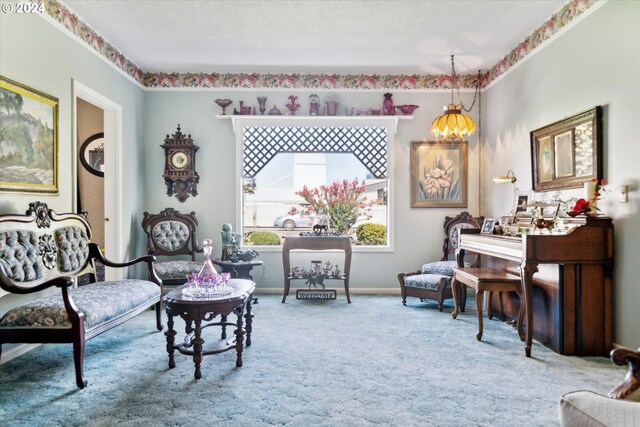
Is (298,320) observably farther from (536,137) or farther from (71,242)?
(536,137)

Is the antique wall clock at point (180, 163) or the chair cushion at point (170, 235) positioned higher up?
the antique wall clock at point (180, 163)

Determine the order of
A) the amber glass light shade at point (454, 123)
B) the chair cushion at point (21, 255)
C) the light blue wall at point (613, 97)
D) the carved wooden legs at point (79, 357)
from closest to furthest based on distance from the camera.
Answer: the carved wooden legs at point (79, 357) → the chair cushion at point (21, 255) → the light blue wall at point (613, 97) → the amber glass light shade at point (454, 123)

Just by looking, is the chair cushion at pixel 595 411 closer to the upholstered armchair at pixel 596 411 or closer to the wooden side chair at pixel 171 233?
the upholstered armchair at pixel 596 411

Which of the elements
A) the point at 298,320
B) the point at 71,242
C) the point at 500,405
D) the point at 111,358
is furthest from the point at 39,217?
the point at 500,405

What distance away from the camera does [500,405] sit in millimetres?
2205

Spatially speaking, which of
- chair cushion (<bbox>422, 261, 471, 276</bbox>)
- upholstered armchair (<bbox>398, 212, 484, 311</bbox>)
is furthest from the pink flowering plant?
chair cushion (<bbox>422, 261, 471, 276</bbox>)

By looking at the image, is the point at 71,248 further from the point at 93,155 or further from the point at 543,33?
the point at 543,33

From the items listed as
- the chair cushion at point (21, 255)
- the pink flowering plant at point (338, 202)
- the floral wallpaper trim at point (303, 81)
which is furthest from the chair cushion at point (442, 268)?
the chair cushion at point (21, 255)

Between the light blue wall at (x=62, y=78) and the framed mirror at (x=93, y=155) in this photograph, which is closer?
the light blue wall at (x=62, y=78)

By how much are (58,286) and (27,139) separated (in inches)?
56.9

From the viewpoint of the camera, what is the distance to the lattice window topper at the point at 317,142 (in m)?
5.54

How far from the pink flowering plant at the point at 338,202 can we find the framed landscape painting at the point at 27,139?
272 cm

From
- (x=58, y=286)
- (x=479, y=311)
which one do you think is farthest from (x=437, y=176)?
(x=58, y=286)

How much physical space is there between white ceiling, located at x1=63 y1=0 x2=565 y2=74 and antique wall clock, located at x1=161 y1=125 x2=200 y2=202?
95 centimetres
